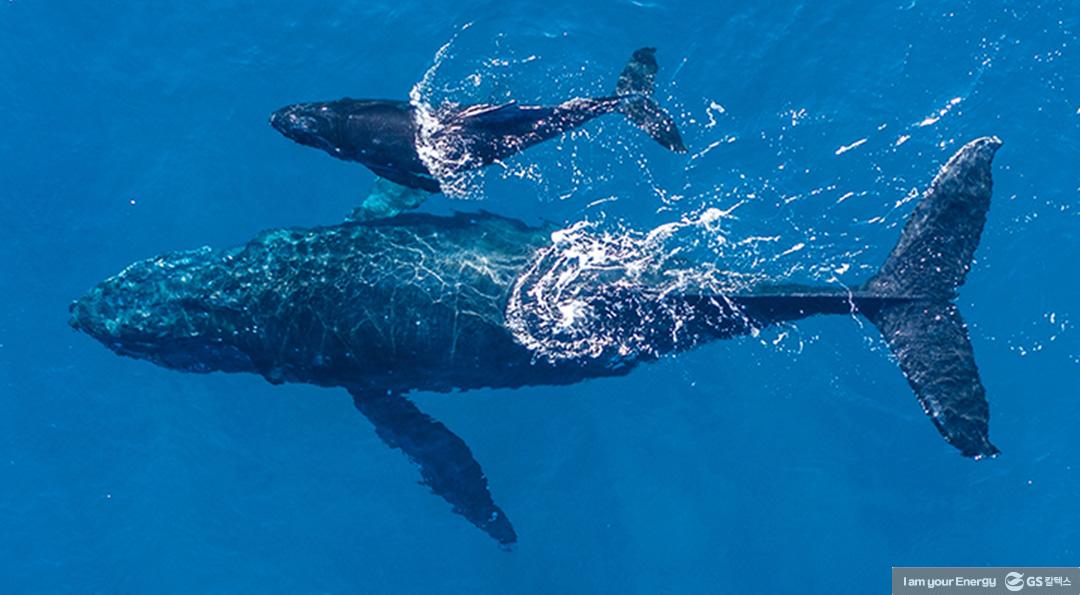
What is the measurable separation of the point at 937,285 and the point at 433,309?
32.1 feet

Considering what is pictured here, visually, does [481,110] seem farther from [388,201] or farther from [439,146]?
[388,201]

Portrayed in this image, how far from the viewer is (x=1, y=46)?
79.9 ft

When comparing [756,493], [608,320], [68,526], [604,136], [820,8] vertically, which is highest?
[820,8]

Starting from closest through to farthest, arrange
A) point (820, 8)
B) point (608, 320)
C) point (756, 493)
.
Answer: point (608, 320), point (756, 493), point (820, 8)

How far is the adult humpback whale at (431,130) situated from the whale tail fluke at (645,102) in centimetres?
2

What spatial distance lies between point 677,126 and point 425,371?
8.21 meters

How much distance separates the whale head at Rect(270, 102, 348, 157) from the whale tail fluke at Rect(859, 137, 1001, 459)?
1100 centimetres

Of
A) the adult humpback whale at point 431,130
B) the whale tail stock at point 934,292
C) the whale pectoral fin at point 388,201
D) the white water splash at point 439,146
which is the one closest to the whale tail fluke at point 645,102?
the adult humpback whale at point 431,130

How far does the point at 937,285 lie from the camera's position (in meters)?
17.6

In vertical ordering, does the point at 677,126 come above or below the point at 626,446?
above

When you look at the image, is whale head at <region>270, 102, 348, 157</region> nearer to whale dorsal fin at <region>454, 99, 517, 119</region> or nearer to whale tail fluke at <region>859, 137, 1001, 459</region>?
whale dorsal fin at <region>454, 99, 517, 119</region>

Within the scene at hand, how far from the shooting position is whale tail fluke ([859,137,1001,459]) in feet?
55.2

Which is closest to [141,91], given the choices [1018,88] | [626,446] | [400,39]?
[400,39]

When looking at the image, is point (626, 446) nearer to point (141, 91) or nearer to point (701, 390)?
point (701, 390)
